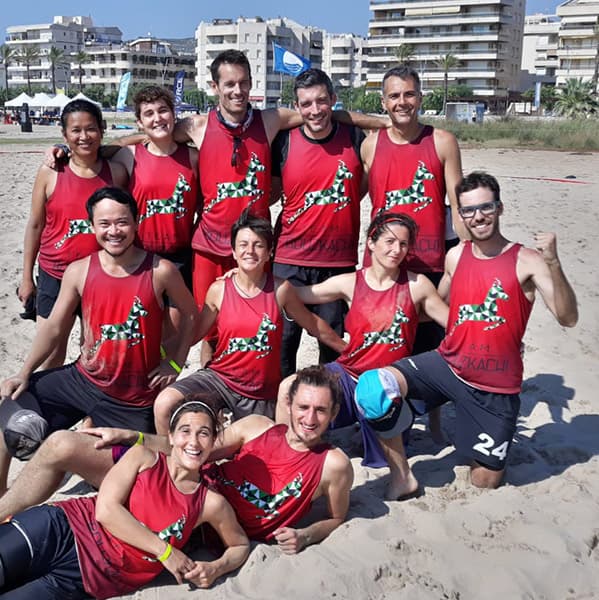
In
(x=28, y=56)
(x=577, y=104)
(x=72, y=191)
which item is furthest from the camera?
(x=28, y=56)

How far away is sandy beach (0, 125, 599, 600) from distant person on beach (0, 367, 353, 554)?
14 cm

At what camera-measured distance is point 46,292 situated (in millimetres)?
4508

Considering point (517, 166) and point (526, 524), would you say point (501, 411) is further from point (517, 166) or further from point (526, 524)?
point (517, 166)

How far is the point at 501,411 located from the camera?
3.83 m

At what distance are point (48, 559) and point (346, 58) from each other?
351 ft

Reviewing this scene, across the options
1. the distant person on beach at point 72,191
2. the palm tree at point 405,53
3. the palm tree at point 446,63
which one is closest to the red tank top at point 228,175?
the distant person on beach at point 72,191

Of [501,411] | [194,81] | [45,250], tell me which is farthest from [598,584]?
[194,81]

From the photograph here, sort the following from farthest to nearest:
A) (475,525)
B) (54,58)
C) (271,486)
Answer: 1. (54,58)
2. (475,525)
3. (271,486)

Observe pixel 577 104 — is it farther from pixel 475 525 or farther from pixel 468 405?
pixel 475 525

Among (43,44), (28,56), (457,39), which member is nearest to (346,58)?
(457,39)

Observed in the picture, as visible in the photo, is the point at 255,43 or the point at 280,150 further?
the point at 255,43

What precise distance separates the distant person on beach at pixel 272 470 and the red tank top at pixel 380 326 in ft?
2.53

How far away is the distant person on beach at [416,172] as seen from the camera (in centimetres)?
428

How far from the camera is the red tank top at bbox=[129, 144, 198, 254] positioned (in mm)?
4328
